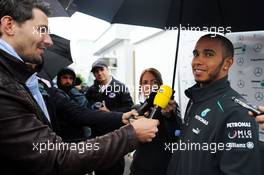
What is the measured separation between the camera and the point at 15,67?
1.39 metres

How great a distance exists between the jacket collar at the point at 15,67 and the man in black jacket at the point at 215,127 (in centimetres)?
104

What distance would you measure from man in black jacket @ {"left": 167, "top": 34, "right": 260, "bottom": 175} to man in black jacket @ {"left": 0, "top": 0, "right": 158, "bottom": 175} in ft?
1.48

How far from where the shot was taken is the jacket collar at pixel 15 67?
137cm

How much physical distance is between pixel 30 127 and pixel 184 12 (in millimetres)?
1797

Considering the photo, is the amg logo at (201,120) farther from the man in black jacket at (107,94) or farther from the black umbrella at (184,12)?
the man in black jacket at (107,94)

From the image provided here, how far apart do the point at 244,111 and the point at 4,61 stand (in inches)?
49.9

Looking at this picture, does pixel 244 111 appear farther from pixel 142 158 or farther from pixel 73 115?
pixel 73 115

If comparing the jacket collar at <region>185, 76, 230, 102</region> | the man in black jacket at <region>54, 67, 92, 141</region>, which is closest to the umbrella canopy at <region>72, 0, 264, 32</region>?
the jacket collar at <region>185, 76, 230, 102</region>

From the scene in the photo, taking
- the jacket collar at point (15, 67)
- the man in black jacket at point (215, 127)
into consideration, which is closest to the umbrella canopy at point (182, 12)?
the man in black jacket at point (215, 127)

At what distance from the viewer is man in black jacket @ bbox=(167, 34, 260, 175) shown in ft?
5.46

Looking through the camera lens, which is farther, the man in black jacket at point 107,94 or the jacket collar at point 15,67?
the man in black jacket at point 107,94

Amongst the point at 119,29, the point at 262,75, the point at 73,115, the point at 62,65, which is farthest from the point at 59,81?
the point at 119,29

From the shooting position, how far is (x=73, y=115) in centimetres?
260

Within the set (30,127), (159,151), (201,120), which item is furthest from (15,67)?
(159,151)
